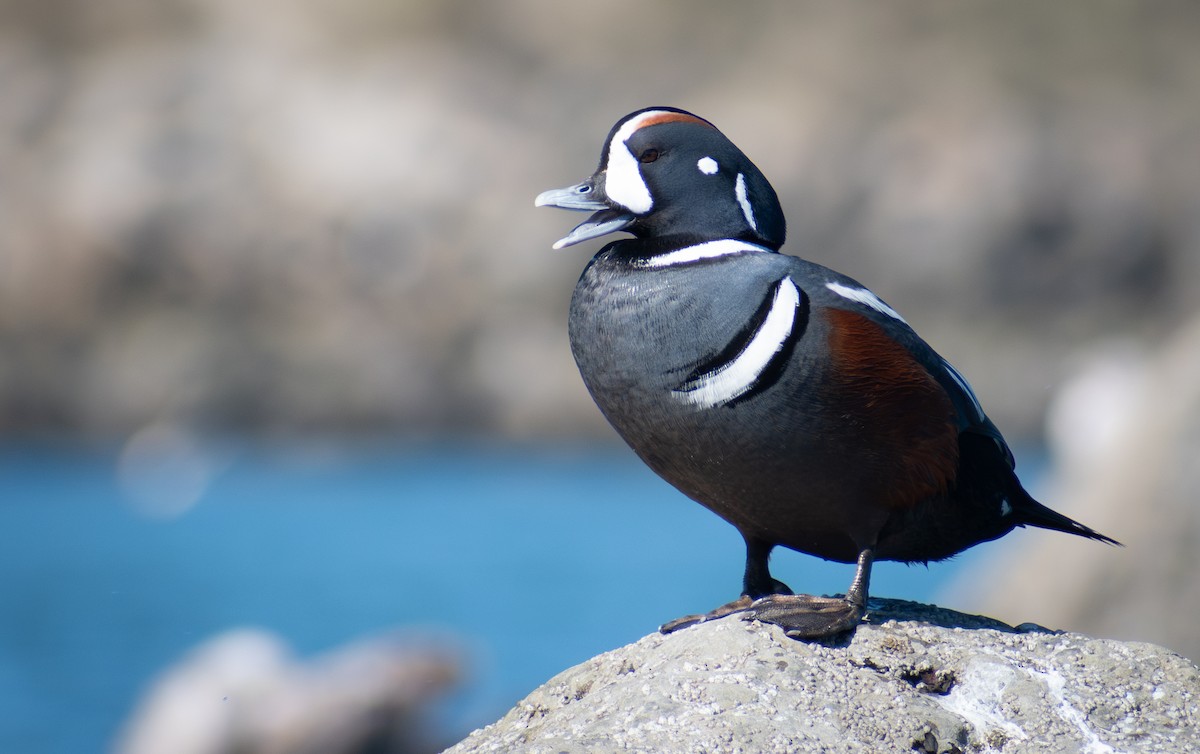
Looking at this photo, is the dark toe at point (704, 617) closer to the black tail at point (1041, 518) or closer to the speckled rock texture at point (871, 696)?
the speckled rock texture at point (871, 696)

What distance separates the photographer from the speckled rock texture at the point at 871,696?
2709 mm

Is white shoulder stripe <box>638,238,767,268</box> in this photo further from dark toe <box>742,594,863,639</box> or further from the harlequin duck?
dark toe <box>742,594,863,639</box>

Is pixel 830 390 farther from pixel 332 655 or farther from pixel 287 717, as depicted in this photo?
pixel 332 655

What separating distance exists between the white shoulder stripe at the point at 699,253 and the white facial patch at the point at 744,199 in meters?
0.10

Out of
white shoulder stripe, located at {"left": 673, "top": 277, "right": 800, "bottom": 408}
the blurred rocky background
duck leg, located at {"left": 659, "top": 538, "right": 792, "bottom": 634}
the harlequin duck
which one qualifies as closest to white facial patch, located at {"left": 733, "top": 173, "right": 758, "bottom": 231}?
the harlequin duck

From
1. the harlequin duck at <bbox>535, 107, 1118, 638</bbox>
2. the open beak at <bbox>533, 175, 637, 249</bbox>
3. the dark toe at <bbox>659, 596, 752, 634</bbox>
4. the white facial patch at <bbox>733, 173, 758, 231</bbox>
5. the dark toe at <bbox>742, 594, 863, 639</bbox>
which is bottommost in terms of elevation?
the dark toe at <bbox>742, 594, 863, 639</bbox>

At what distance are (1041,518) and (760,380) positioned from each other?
1022 millimetres

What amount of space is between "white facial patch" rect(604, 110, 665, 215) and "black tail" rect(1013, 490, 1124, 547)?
48.9 inches

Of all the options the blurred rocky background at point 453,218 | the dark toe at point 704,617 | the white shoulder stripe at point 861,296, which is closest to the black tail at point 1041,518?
the white shoulder stripe at point 861,296

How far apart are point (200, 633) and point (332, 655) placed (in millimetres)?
2827

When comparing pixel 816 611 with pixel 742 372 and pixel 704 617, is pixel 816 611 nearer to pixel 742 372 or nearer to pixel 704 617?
pixel 704 617

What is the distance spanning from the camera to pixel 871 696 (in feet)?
9.41

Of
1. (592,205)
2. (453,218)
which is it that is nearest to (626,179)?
(592,205)

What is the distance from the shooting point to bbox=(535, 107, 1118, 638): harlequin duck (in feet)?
9.76
